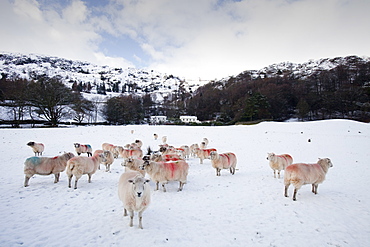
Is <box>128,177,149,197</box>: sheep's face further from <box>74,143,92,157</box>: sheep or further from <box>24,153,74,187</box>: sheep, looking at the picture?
A: <box>74,143,92,157</box>: sheep

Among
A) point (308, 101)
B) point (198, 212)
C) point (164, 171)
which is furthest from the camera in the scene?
point (308, 101)

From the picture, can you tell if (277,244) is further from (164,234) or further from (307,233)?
(164,234)

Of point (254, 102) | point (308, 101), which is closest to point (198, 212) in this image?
point (254, 102)

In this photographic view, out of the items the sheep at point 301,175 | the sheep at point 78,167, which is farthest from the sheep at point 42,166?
the sheep at point 301,175

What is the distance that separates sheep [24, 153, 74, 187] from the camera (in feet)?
23.1

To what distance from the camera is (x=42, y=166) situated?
7.20m

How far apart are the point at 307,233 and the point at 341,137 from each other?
956 inches

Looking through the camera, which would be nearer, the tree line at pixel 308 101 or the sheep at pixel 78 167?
the sheep at pixel 78 167

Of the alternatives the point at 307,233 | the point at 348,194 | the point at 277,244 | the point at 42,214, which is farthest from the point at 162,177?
the point at 348,194

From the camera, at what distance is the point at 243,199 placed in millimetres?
7195

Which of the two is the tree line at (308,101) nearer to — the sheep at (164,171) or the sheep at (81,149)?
the sheep at (81,149)

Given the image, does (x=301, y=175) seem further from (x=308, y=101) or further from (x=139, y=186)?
(x=308, y=101)

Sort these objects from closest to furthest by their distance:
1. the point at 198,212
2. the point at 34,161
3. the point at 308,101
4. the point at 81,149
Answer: the point at 198,212, the point at 34,161, the point at 81,149, the point at 308,101

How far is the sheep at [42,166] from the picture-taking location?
7046 mm
